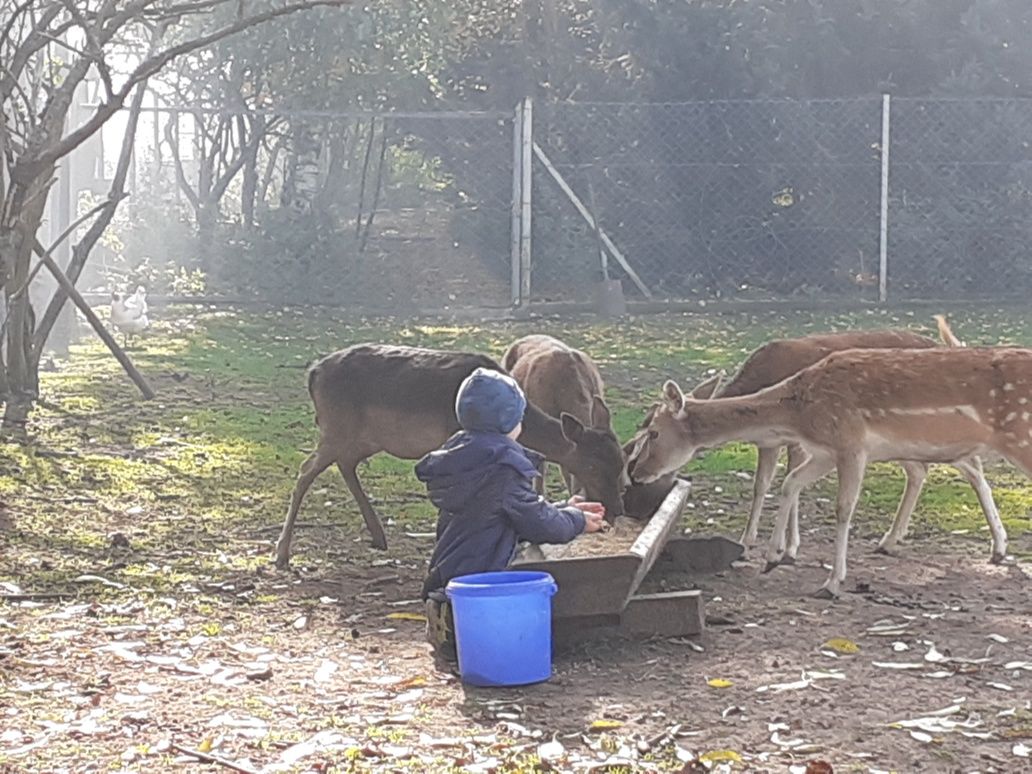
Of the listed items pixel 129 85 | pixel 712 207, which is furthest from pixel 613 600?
pixel 712 207

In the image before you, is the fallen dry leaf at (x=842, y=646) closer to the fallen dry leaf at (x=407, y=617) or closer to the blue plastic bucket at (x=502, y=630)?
the blue plastic bucket at (x=502, y=630)

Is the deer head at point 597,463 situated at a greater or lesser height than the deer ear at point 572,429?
lesser

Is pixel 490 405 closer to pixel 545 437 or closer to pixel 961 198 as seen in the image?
pixel 545 437

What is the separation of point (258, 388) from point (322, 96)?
29.2ft

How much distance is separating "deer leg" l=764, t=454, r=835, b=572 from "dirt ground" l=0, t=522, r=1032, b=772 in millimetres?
254

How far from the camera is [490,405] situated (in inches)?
234

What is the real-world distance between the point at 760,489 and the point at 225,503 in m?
2.75

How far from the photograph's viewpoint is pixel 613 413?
1179 cm

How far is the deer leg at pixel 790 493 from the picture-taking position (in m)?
7.39

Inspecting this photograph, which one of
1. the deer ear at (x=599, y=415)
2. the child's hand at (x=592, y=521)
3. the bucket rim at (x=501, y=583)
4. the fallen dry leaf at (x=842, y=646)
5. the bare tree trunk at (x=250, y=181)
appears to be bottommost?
the fallen dry leaf at (x=842, y=646)

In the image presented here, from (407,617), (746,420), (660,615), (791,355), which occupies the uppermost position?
(791,355)

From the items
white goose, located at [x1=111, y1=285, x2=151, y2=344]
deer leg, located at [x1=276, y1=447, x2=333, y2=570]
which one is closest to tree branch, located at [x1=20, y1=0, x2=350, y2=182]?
deer leg, located at [x1=276, y1=447, x2=333, y2=570]

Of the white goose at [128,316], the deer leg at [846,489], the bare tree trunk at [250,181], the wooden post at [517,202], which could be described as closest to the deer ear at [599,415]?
the deer leg at [846,489]

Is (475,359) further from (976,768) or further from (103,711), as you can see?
(976,768)
